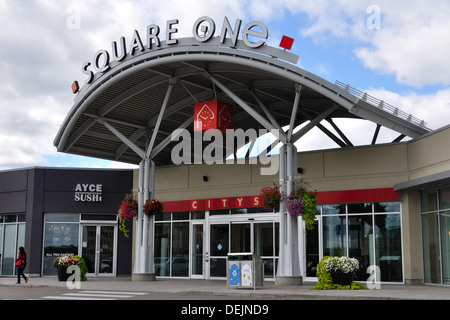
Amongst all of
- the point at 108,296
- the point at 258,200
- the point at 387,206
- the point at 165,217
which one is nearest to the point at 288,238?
the point at 387,206

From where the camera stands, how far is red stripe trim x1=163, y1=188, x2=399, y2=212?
22.3 m

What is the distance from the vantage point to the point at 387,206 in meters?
22.4

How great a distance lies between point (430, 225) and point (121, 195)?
1480 cm

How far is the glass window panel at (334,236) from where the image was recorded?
23.1 meters

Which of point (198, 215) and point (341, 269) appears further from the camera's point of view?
point (198, 215)

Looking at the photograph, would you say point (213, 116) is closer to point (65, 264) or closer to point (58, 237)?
point (65, 264)

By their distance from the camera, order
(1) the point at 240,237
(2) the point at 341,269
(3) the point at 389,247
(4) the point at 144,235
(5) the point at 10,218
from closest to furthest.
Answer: (2) the point at 341,269, (3) the point at 389,247, (4) the point at 144,235, (1) the point at 240,237, (5) the point at 10,218

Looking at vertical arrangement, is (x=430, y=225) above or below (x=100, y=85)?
below

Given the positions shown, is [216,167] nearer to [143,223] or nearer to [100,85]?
[143,223]

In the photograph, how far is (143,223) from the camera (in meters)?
24.8

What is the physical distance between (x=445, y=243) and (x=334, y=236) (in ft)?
14.5

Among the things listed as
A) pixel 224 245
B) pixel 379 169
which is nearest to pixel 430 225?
pixel 379 169

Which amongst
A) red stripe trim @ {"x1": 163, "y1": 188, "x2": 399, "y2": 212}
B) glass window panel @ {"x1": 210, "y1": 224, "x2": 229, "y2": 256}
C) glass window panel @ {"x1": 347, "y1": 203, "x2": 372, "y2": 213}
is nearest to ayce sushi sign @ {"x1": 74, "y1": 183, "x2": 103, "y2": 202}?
red stripe trim @ {"x1": 163, "y1": 188, "x2": 399, "y2": 212}
